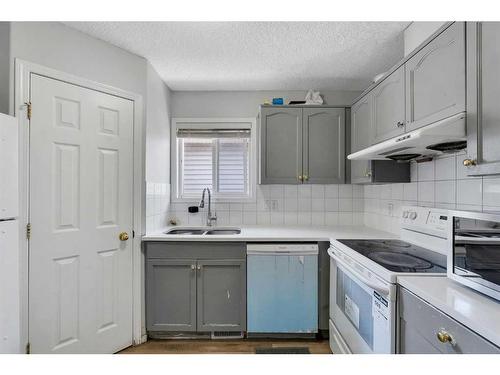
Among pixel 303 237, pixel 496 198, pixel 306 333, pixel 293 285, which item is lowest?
pixel 306 333

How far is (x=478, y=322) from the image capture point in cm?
76

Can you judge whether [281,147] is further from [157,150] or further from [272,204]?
[157,150]

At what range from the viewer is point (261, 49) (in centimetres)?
195

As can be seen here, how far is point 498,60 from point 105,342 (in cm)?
272

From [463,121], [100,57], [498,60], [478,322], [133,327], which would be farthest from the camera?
[133,327]

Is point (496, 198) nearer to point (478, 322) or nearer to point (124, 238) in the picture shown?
point (478, 322)

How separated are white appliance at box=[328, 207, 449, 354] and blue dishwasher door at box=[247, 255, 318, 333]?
16 centimetres

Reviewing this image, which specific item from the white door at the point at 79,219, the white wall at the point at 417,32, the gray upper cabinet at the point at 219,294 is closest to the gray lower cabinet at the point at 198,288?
the gray upper cabinet at the point at 219,294

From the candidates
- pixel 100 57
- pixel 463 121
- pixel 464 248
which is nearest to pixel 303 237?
pixel 464 248

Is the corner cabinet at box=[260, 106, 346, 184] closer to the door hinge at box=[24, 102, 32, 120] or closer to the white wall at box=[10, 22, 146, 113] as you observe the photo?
the white wall at box=[10, 22, 146, 113]

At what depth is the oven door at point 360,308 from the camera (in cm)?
117

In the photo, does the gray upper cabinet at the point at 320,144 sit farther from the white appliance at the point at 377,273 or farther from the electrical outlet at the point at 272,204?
the white appliance at the point at 377,273

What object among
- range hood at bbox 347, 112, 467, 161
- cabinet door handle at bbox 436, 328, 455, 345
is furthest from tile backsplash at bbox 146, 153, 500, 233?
cabinet door handle at bbox 436, 328, 455, 345

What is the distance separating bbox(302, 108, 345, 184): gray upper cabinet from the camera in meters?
2.43
